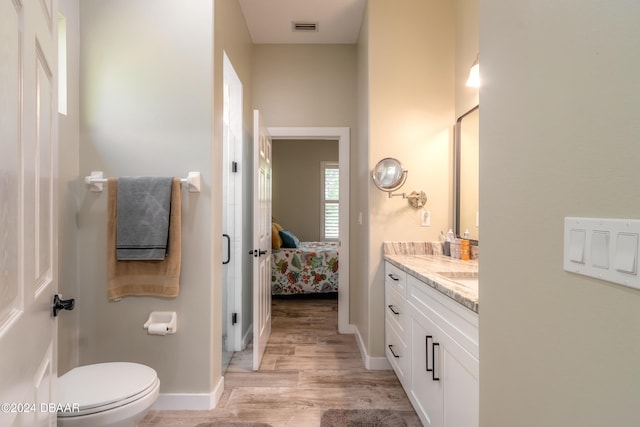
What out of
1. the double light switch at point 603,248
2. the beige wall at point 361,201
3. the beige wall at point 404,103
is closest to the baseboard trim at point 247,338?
the beige wall at point 361,201

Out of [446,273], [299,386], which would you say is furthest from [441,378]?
[299,386]

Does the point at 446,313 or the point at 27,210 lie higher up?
the point at 27,210

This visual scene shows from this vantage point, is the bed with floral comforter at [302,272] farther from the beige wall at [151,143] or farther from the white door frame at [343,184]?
the beige wall at [151,143]

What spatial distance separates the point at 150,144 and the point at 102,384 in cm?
132

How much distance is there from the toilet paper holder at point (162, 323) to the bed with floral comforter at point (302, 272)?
8.29 feet

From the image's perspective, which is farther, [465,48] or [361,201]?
[361,201]

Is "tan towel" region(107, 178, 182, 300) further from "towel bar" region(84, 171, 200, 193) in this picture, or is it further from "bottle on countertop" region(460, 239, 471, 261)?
"bottle on countertop" region(460, 239, 471, 261)

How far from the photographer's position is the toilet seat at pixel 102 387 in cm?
127

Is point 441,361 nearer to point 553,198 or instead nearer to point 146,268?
point 553,198

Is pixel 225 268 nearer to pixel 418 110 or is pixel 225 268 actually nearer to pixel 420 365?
pixel 420 365

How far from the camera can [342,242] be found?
3305 mm

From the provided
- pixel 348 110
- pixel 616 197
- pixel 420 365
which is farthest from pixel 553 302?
pixel 348 110

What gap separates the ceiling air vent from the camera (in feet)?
9.74

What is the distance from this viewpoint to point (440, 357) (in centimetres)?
145
